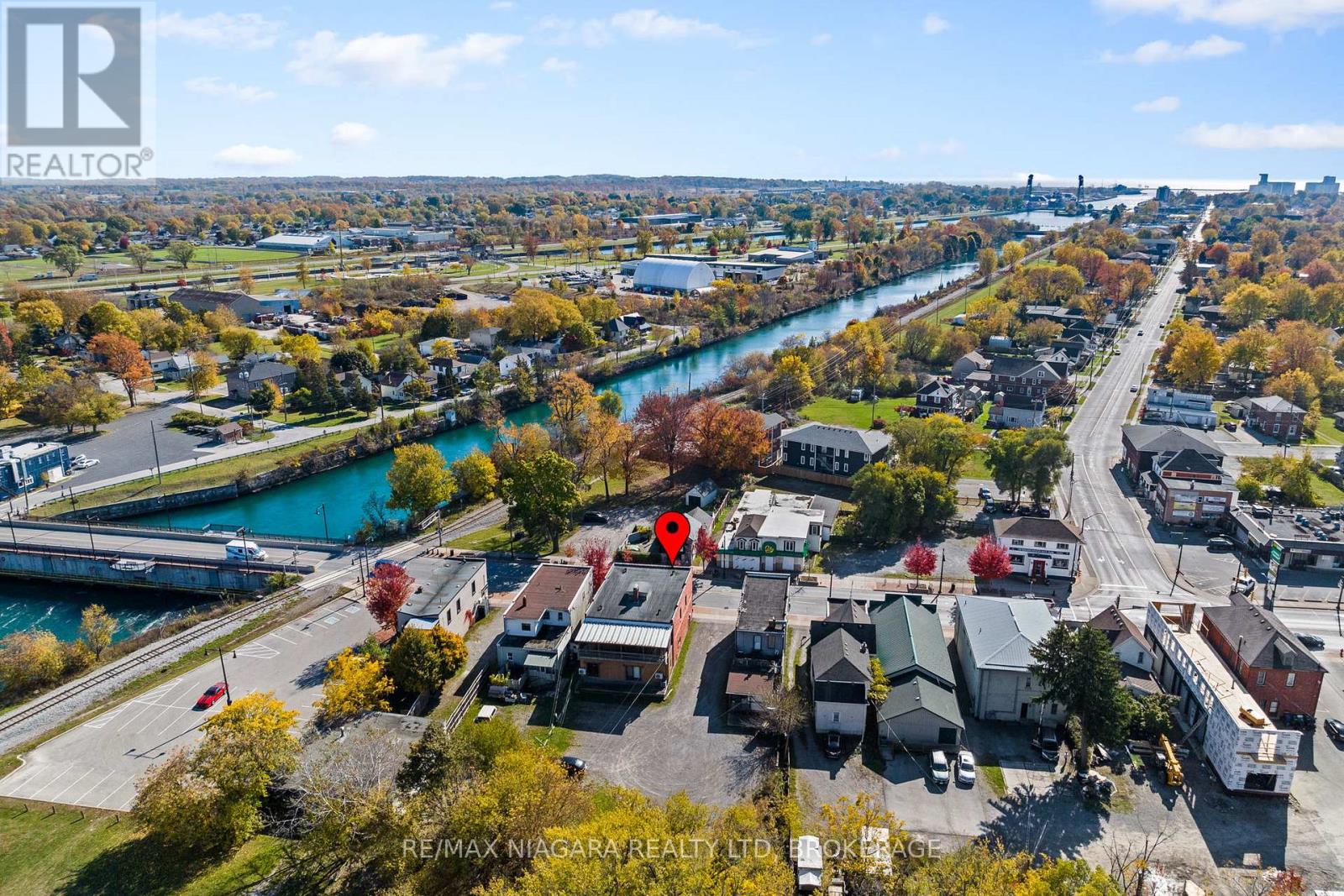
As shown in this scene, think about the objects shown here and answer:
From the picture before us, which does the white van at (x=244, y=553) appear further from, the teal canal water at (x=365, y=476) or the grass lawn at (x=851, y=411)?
the grass lawn at (x=851, y=411)

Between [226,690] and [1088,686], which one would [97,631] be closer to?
[226,690]

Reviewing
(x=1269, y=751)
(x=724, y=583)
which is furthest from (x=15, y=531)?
(x=1269, y=751)

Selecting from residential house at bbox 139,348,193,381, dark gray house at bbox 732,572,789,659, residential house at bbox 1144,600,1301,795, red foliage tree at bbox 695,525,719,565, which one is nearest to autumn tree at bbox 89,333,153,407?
residential house at bbox 139,348,193,381

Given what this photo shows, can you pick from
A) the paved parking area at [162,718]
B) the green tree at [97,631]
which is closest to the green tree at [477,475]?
the paved parking area at [162,718]

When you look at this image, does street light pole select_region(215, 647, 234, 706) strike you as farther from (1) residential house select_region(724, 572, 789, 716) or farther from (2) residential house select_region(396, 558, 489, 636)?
(1) residential house select_region(724, 572, 789, 716)

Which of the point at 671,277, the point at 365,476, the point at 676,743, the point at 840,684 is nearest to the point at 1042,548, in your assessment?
the point at 840,684
